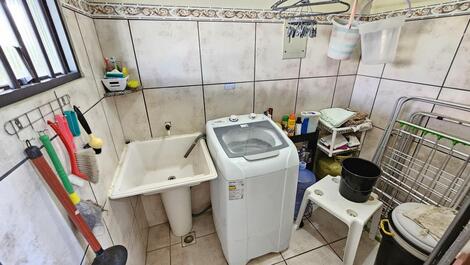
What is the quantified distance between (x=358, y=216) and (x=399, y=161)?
63 centimetres

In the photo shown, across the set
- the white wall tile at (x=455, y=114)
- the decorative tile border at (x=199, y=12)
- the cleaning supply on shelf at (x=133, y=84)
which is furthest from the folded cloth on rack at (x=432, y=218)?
the cleaning supply on shelf at (x=133, y=84)

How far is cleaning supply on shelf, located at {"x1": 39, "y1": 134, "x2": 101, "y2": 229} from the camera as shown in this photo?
0.49 metres

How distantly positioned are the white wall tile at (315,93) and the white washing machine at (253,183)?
1.57ft

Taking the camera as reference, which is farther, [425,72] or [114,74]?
[425,72]

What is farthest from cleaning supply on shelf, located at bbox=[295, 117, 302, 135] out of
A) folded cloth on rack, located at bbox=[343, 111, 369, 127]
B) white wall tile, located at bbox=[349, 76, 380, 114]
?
white wall tile, located at bbox=[349, 76, 380, 114]

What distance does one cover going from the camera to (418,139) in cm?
131

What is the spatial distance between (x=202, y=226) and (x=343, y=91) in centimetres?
167

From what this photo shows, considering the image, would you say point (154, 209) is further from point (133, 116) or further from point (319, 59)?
point (319, 59)

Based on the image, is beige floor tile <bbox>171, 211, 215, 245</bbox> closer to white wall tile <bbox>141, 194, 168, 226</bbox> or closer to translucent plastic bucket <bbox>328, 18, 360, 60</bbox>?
white wall tile <bbox>141, 194, 168, 226</bbox>

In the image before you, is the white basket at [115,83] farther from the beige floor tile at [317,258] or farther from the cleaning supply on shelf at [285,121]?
the beige floor tile at [317,258]

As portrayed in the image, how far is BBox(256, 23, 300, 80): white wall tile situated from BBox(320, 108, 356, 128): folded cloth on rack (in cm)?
42

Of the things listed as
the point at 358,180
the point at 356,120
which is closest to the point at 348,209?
the point at 358,180

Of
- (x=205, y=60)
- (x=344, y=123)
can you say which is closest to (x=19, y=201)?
(x=205, y=60)

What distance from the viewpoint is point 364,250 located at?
4.58ft
